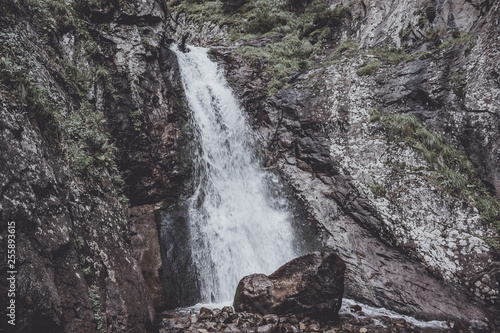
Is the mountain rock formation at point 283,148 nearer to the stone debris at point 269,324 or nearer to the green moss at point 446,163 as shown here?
the green moss at point 446,163

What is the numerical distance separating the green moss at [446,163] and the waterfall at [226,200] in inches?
170

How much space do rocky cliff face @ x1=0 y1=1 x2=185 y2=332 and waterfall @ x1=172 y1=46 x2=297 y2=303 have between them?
3.40ft

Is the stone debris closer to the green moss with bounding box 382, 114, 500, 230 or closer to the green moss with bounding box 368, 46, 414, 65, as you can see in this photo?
the green moss with bounding box 382, 114, 500, 230

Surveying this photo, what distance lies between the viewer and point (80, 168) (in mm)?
4594

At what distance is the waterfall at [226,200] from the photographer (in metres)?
6.91

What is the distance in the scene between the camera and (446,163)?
24.0 feet

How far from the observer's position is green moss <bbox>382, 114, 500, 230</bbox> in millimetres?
6379

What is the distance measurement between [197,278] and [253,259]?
1.68 metres

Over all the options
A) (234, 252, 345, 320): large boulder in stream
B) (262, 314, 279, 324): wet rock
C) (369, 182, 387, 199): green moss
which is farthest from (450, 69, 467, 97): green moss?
(262, 314, 279, 324): wet rock

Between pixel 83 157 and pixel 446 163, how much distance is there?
30.8 feet

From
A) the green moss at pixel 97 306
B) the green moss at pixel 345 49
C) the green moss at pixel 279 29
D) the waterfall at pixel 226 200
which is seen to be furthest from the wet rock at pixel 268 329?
the green moss at pixel 345 49

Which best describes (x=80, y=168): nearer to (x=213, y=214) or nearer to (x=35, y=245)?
(x=35, y=245)

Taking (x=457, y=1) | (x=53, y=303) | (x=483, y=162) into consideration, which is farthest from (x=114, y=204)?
(x=457, y=1)

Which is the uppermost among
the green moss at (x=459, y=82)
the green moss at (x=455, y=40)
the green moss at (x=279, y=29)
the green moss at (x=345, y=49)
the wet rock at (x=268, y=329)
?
the green moss at (x=279, y=29)
